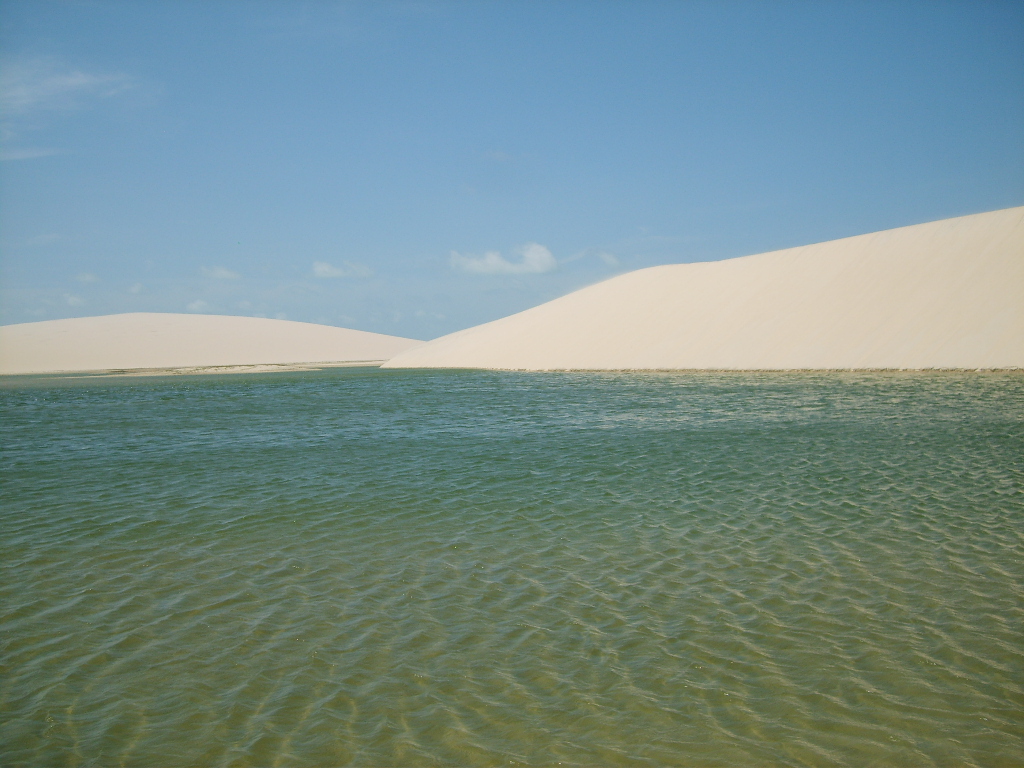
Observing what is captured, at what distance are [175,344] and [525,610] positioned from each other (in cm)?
10124

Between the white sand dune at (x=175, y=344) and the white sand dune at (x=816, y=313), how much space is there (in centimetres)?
4529

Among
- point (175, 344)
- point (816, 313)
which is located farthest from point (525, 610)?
point (175, 344)

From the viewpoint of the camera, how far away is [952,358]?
33688 millimetres

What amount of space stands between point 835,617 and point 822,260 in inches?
1860

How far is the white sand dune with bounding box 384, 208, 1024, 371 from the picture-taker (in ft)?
117

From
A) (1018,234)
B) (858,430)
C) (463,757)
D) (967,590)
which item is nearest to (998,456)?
(858,430)

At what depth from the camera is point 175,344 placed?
96.9 meters

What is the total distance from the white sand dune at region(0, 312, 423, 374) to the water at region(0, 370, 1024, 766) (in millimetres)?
76217

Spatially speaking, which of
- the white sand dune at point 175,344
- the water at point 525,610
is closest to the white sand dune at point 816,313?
the water at point 525,610

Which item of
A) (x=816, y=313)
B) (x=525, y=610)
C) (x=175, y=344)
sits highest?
(x=175, y=344)

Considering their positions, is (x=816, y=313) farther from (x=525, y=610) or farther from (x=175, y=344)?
(x=175, y=344)

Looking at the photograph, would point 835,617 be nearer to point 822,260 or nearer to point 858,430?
point 858,430

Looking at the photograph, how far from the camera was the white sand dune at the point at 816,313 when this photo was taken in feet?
117

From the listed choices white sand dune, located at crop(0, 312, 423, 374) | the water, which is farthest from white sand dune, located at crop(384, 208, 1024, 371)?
white sand dune, located at crop(0, 312, 423, 374)
